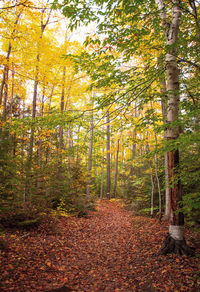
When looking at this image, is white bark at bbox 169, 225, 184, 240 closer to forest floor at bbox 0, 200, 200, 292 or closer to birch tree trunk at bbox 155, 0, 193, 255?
birch tree trunk at bbox 155, 0, 193, 255

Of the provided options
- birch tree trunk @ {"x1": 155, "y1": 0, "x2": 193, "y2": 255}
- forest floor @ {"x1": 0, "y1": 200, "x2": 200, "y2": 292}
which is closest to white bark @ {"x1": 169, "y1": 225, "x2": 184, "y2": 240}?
birch tree trunk @ {"x1": 155, "y1": 0, "x2": 193, "y2": 255}

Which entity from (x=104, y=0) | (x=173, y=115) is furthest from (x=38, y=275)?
(x=104, y=0)

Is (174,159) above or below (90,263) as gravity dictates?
above

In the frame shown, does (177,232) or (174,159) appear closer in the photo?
(177,232)

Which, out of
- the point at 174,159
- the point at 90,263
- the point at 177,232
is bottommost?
the point at 90,263

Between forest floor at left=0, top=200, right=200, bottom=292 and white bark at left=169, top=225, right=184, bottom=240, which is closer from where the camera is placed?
forest floor at left=0, top=200, right=200, bottom=292

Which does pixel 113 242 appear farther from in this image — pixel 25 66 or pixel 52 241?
pixel 25 66

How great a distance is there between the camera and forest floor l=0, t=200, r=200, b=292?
11.7 feet

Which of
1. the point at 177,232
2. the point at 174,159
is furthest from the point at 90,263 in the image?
the point at 174,159

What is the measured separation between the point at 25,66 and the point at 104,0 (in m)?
5.39

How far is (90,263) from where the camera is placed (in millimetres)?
4816

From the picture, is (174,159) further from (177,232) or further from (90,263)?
(90,263)

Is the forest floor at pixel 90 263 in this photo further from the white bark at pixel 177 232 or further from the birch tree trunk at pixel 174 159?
the white bark at pixel 177 232

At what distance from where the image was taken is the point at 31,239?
5320mm
